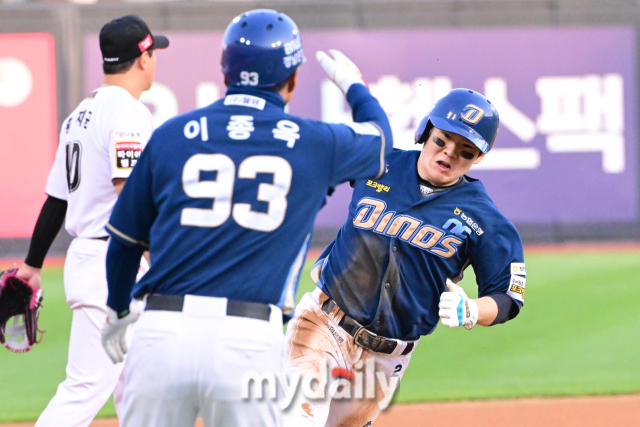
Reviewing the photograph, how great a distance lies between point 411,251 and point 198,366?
5.53 ft

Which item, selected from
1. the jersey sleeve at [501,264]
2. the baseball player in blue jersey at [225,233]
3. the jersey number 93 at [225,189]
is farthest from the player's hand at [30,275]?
the jersey sleeve at [501,264]

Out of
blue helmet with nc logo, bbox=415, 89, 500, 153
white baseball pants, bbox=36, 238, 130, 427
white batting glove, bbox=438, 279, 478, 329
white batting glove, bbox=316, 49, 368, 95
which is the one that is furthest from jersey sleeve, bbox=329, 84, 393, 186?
white baseball pants, bbox=36, 238, 130, 427

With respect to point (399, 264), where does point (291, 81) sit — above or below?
above

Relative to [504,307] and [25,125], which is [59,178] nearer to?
[504,307]

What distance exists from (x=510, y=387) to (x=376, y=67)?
7.20m

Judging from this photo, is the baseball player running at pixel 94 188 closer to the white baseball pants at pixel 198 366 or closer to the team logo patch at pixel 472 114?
the white baseball pants at pixel 198 366

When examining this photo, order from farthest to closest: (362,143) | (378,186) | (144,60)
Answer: (144,60), (378,186), (362,143)

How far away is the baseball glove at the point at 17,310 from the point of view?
15.5 feet

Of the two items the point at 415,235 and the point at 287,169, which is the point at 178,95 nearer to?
the point at 415,235

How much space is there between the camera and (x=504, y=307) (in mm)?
3955

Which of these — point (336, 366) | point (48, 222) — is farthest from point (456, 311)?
point (48, 222)

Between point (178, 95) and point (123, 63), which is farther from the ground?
point (123, 63)

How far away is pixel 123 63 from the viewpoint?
4418mm

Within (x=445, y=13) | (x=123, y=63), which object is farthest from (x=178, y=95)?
(x=123, y=63)
